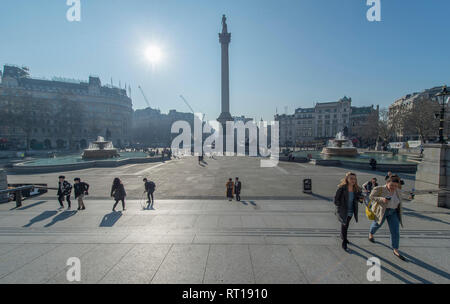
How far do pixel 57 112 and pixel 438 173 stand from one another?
94291 mm

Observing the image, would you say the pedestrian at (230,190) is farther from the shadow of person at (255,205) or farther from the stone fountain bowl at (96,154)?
the stone fountain bowl at (96,154)

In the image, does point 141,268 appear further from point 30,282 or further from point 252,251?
point 252,251

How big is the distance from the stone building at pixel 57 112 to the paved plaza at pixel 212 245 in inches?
1859

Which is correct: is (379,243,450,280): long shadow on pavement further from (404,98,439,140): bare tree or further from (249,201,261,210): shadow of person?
(404,98,439,140): bare tree

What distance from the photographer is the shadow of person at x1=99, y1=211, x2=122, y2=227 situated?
694cm

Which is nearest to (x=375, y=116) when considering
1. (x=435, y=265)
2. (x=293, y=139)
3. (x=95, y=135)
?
(x=293, y=139)

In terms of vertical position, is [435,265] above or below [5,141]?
below

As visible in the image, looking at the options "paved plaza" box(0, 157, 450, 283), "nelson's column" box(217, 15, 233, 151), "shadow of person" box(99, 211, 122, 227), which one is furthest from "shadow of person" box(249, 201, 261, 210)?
"nelson's column" box(217, 15, 233, 151)

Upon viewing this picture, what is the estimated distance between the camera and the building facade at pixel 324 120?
90.3 meters

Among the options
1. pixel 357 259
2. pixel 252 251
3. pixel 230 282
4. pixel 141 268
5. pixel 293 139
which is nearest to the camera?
pixel 230 282

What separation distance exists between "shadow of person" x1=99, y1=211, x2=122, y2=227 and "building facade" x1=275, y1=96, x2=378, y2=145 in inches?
3284

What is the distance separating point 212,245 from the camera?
525 centimetres

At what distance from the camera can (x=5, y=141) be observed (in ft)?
199
